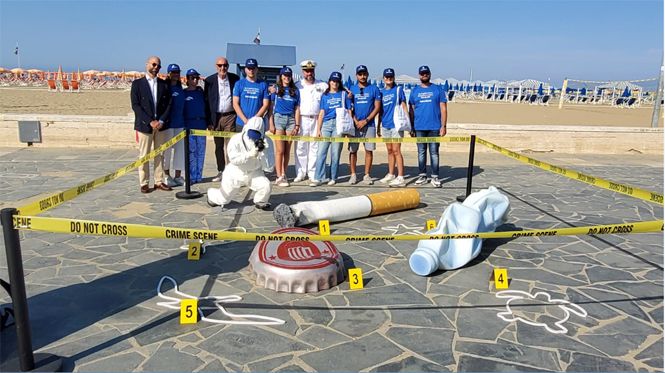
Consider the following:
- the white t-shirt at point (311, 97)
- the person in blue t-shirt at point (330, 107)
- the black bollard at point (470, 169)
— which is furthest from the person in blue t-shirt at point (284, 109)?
the black bollard at point (470, 169)

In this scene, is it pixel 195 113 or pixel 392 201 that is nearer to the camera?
pixel 392 201

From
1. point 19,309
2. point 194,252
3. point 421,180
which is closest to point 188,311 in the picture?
point 19,309

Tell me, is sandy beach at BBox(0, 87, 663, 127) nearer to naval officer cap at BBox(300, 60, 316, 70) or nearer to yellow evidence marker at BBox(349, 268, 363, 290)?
naval officer cap at BBox(300, 60, 316, 70)

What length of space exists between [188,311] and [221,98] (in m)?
5.44

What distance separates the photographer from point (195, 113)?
869cm

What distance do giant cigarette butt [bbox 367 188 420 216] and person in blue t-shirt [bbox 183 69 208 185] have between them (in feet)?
11.5

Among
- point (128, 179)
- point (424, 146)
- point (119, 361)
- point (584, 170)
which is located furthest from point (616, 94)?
point (119, 361)

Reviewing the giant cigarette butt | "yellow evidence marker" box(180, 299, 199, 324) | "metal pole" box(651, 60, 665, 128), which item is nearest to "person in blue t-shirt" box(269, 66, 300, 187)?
the giant cigarette butt

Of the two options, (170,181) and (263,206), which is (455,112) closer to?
(170,181)

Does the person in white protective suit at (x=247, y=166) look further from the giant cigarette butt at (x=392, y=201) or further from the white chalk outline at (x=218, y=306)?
the white chalk outline at (x=218, y=306)

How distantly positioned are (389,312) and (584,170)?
9.47 m

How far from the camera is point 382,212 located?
7312 mm

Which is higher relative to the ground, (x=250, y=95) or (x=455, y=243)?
(x=250, y=95)

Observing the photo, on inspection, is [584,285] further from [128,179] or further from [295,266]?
[128,179]
